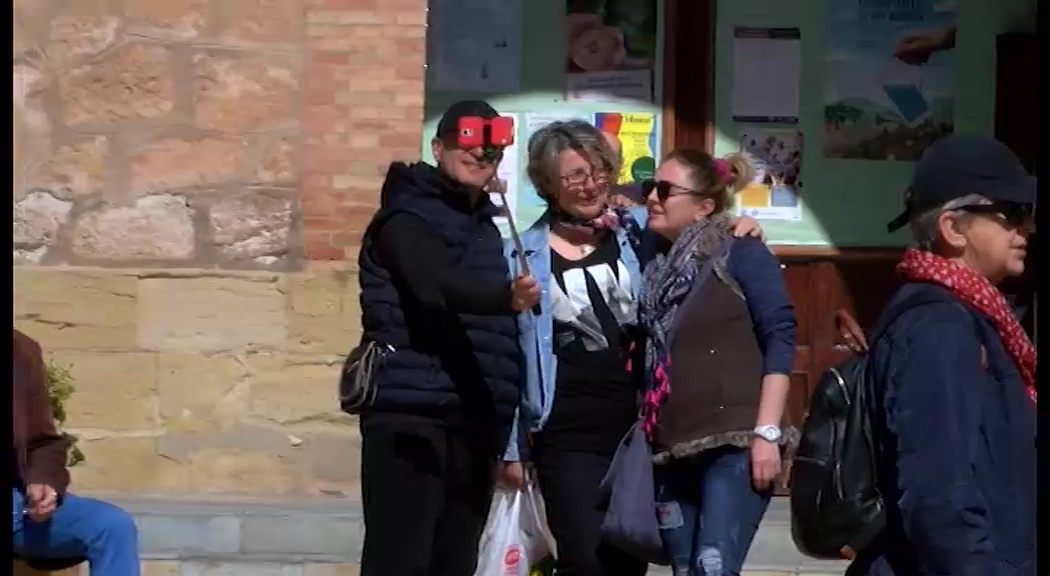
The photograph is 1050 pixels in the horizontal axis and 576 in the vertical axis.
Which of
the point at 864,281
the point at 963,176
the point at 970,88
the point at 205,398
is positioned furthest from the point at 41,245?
the point at 963,176

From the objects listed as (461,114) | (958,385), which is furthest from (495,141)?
(958,385)

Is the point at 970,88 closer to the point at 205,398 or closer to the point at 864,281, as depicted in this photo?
the point at 864,281

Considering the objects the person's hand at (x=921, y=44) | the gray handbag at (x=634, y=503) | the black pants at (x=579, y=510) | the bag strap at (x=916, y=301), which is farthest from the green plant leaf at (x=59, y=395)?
the person's hand at (x=921, y=44)

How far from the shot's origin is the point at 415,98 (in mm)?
7000

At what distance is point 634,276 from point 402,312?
27.3 inches

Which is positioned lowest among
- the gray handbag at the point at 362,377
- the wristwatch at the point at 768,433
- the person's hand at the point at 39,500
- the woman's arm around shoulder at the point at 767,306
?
the person's hand at the point at 39,500

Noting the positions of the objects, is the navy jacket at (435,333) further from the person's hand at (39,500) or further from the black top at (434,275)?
the person's hand at (39,500)

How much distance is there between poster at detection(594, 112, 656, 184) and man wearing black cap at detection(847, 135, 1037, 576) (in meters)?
4.44

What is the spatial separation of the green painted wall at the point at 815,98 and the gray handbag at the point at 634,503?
122 inches

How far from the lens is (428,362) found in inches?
186

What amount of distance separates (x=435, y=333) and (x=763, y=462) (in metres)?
0.93

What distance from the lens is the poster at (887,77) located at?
7.80 m

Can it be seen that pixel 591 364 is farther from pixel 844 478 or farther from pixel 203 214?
pixel 203 214

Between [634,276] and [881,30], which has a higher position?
[881,30]
